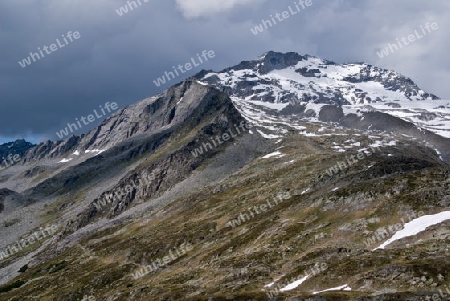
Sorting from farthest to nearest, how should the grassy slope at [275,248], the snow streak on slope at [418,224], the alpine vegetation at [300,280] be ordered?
1. the snow streak on slope at [418,224]
2. the alpine vegetation at [300,280]
3. the grassy slope at [275,248]

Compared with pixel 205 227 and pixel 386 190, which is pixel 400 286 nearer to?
pixel 386 190

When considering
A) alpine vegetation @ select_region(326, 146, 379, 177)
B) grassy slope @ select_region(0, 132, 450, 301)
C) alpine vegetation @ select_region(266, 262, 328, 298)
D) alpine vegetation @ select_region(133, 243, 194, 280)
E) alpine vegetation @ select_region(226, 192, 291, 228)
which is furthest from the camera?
alpine vegetation @ select_region(326, 146, 379, 177)

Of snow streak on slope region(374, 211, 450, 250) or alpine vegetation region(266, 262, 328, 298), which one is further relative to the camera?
snow streak on slope region(374, 211, 450, 250)

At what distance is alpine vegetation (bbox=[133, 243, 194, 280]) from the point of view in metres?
95.2

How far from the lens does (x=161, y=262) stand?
97.9 meters

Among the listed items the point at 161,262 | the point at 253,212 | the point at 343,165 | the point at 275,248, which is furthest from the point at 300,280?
the point at 343,165

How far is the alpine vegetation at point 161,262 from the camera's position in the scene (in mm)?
95169

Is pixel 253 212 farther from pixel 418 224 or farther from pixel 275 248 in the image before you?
pixel 418 224

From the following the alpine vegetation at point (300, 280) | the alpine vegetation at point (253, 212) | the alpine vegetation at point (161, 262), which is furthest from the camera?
the alpine vegetation at point (253, 212)

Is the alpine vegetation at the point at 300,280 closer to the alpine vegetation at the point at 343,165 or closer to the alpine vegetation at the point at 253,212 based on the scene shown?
the alpine vegetation at the point at 253,212

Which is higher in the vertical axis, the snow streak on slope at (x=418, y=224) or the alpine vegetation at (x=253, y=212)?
the alpine vegetation at (x=253, y=212)

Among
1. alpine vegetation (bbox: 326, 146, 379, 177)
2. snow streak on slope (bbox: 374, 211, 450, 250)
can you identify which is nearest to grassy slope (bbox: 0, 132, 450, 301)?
snow streak on slope (bbox: 374, 211, 450, 250)

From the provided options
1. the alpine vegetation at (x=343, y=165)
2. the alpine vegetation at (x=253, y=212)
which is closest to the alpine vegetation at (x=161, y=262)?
the alpine vegetation at (x=253, y=212)

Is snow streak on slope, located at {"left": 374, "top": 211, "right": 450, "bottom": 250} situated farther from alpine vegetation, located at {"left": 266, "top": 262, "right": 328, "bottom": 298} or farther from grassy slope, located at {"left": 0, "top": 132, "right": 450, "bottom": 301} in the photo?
alpine vegetation, located at {"left": 266, "top": 262, "right": 328, "bottom": 298}
